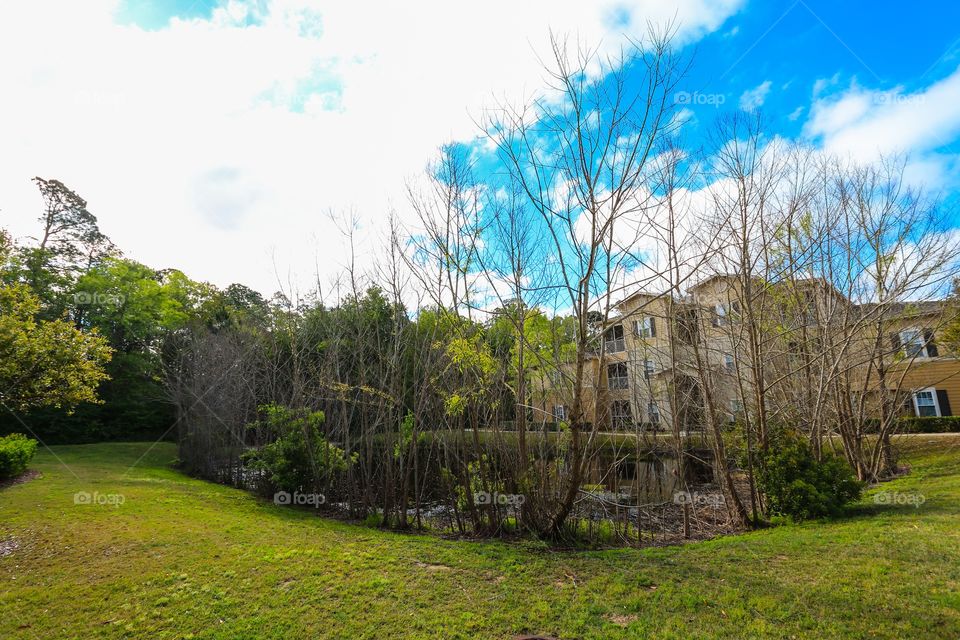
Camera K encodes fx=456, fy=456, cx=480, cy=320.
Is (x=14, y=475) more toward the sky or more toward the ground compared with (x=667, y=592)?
more toward the sky

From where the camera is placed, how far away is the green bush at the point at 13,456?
1149 centimetres

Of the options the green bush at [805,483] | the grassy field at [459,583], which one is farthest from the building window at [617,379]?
the grassy field at [459,583]

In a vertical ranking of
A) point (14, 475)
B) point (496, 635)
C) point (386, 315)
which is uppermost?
point (386, 315)

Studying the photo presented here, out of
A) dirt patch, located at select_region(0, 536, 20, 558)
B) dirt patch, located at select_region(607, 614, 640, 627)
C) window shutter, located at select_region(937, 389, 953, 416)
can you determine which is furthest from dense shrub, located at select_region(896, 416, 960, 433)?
dirt patch, located at select_region(0, 536, 20, 558)

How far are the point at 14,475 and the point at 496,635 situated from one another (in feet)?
49.5

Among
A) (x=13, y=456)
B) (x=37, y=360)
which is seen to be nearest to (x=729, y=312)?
(x=37, y=360)

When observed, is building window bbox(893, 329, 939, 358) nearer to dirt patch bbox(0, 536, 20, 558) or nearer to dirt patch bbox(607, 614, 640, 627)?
dirt patch bbox(607, 614, 640, 627)

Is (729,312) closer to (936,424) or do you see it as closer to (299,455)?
(299,455)

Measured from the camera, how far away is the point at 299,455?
38.9ft

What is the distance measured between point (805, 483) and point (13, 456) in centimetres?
1802

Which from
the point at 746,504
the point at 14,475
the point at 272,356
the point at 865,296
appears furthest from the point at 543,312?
the point at 14,475

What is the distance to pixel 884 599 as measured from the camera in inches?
164

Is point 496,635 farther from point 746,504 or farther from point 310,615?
point 746,504

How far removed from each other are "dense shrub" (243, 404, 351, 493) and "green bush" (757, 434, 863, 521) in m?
9.20
